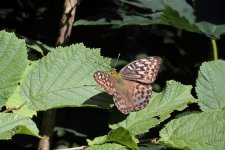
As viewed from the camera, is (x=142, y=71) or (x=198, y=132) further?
(x=142, y=71)

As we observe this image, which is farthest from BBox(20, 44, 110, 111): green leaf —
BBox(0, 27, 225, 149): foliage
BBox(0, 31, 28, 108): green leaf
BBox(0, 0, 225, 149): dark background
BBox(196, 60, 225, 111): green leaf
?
BBox(0, 0, 225, 149): dark background

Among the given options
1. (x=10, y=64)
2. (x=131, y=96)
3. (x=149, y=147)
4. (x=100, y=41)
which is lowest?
(x=100, y=41)

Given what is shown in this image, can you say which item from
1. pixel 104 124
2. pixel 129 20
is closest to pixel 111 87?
pixel 129 20

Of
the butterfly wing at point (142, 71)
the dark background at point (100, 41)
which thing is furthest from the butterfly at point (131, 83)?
the dark background at point (100, 41)

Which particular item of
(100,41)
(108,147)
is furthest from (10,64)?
(100,41)

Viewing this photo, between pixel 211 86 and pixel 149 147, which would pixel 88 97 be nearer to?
pixel 149 147

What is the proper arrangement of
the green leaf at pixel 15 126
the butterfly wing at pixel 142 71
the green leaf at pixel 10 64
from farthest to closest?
the butterfly wing at pixel 142 71 → the green leaf at pixel 10 64 → the green leaf at pixel 15 126

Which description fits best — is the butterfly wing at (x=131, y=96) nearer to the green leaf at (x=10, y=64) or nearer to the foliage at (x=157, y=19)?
the green leaf at (x=10, y=64)

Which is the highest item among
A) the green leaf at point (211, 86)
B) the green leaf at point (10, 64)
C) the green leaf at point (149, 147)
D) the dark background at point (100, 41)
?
the green leaf at point (10, 64)
